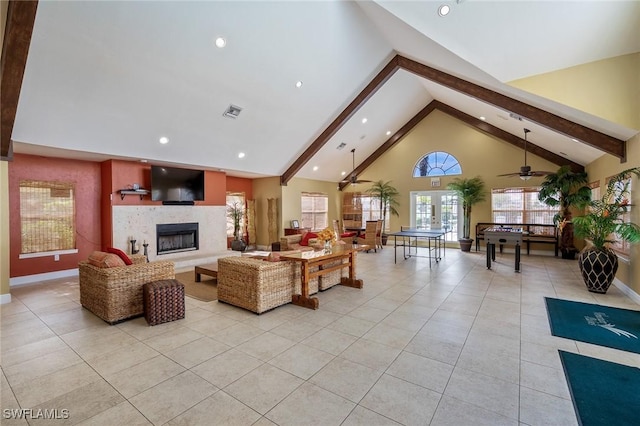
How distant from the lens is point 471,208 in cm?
954

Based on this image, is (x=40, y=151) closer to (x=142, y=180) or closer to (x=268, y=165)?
(x=142, y=180)

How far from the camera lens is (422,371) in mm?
2562

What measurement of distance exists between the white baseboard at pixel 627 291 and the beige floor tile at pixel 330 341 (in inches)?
182

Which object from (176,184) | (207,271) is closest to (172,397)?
(207,271)

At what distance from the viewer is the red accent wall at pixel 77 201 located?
18.5ft

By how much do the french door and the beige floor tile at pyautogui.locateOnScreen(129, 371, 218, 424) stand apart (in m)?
9.35

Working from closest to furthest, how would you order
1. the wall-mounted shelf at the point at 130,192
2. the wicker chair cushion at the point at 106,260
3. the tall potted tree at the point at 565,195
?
the wicker chair cushion at the point at 106,260 < the wall-mounted shelf at the point at 130,192 < the tall potted tree at the point at 565,195

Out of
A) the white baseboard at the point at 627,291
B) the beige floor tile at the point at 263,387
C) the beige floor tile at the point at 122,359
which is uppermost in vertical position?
the white baseboard at the point at 627,291

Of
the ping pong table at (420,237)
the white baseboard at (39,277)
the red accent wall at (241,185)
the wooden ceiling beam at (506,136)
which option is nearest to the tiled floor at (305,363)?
the white baseboard at (39,277)

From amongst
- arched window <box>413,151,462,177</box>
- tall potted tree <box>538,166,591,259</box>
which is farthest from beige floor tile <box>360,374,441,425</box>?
arched window <box>413,151,462,177</box>

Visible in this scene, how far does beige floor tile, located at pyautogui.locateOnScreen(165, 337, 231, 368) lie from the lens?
2.75 meters

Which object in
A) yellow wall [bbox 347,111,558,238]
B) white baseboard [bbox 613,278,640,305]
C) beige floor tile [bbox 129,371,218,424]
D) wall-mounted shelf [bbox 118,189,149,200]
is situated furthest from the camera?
yellow wall [bbox 347,111,558,238]

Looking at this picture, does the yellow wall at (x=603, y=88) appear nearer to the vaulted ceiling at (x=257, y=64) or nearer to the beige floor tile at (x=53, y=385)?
the vaulted ceiling at (x=257, y=64)

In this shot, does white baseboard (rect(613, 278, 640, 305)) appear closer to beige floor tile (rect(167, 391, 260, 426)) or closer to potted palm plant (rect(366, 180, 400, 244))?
beige floor tile (rect(167, 391, 260, 426))
